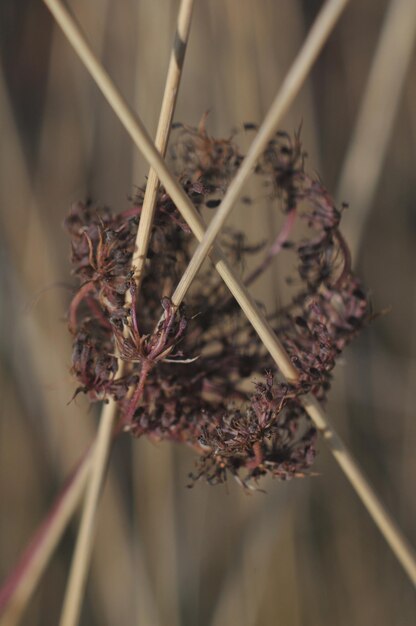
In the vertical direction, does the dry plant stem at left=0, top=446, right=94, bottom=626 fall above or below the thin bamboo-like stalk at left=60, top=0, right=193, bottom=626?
below

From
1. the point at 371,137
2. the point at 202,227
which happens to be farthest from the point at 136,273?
the point at 371,137

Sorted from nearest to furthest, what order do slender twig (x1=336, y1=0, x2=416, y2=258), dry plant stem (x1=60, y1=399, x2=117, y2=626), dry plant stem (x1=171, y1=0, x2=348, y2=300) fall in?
dry plant stem (x1=171, y1=0, x2=348, y2=300)
dry plant stem (x1=60, y1=399, x2=117, y2=626)
slender twig (x1=336, y1=0, x2=416, y2=258)

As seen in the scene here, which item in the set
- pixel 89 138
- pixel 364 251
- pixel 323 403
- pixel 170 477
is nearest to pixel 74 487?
pixel 323 403

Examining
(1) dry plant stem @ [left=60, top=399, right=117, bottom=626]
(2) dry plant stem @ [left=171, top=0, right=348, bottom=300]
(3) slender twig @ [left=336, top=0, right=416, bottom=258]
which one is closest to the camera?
(2) dry plant stem @ [left=171, top=0, right=348, bottom=300]

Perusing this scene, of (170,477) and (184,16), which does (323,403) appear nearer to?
(184,16)

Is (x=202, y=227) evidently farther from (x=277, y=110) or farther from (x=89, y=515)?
(x=89, y=515)

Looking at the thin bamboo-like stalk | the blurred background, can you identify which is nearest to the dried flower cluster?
the thin bamboo-like stalk

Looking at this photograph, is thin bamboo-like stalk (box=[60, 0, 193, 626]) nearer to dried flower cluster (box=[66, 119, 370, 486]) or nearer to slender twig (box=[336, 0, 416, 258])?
dried flower cluster (box=[66, 119, 370, 486])

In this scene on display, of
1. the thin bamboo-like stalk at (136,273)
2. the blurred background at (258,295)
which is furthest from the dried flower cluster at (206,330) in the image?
the blurred background at (258,295)
